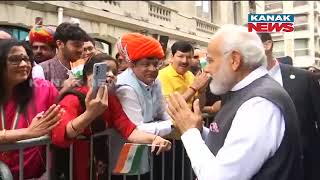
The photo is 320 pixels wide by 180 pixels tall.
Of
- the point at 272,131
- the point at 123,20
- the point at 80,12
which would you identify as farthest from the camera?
the point at 123,20

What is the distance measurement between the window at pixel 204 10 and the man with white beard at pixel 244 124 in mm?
16845

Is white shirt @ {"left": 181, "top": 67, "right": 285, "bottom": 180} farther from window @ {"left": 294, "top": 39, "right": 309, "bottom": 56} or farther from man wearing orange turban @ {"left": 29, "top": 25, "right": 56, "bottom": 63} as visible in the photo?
window @ {"left": 294, "top": 39, "right": 309, "bottom": 56}

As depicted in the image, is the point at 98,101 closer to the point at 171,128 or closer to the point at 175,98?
the point at 175,98

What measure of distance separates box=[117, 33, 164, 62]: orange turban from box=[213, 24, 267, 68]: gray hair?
0.97 meters

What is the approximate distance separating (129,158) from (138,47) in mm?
794

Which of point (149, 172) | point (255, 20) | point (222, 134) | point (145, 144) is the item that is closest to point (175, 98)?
point (222, 134)

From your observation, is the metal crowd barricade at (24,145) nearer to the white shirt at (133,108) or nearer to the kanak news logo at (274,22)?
the white shirt at (133,108)

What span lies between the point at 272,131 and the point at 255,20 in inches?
85.2

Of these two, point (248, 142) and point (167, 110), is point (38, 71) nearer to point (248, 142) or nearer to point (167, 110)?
point (167, 110)

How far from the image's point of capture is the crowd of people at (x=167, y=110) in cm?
200

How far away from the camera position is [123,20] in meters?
13.3

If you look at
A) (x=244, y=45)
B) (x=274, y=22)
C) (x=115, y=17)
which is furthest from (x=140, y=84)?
(x=115, y=17)

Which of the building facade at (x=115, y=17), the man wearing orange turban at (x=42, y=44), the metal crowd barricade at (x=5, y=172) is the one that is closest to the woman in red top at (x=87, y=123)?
the metal crowd barricade at (x=5, y=172)

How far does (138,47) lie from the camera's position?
302cm
